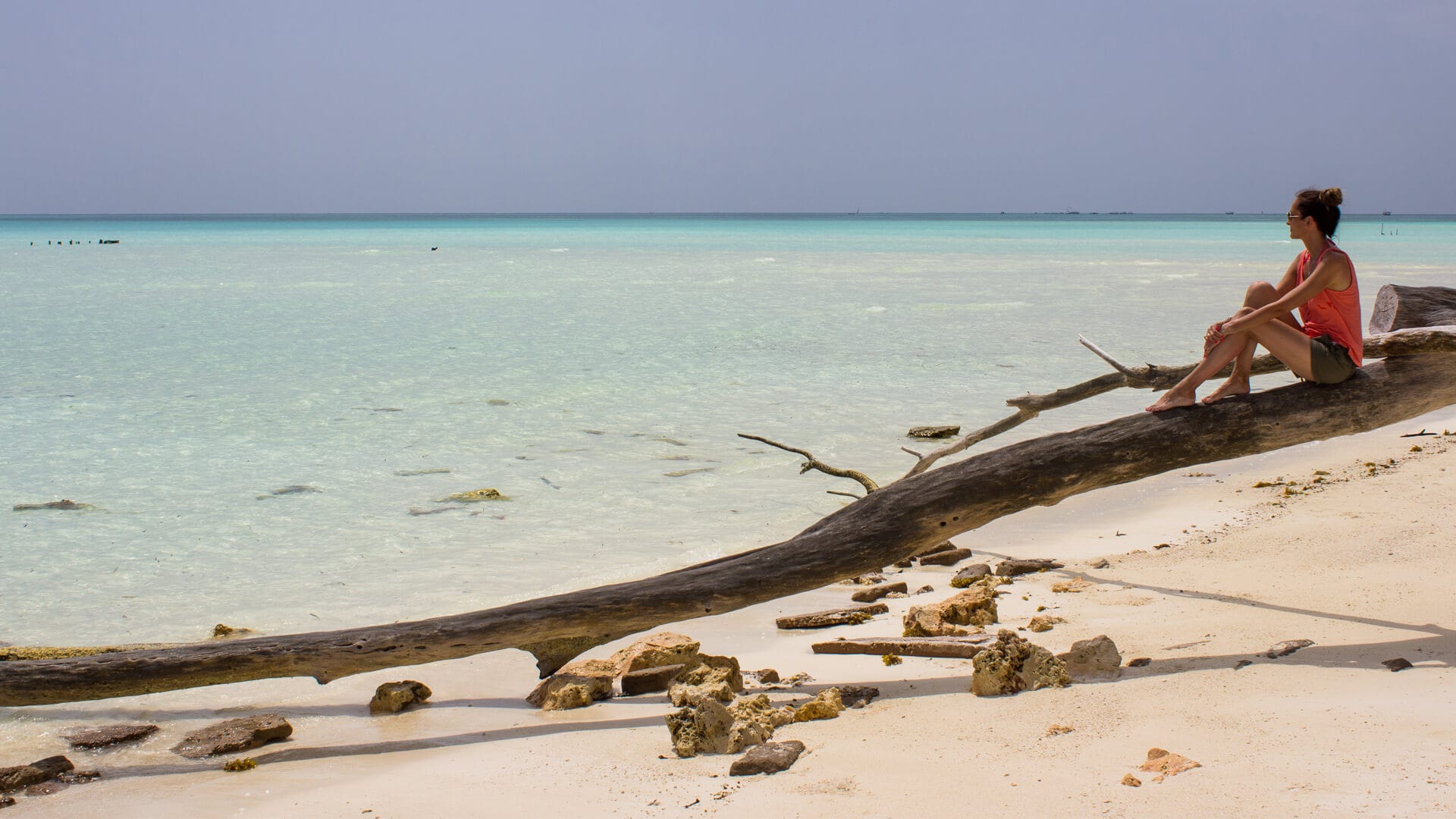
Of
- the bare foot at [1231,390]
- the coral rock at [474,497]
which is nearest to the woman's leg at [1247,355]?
the bare foot at [1231,390]

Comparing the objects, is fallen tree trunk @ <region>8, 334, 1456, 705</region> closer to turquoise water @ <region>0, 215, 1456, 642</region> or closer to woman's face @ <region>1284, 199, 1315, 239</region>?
woman's face @ <region>1284, 199, 1315, 239</region>

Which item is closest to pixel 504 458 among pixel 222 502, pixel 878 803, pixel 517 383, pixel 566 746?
pixel 222 502

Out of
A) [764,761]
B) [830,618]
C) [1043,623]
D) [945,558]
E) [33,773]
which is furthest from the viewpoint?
[945,558]

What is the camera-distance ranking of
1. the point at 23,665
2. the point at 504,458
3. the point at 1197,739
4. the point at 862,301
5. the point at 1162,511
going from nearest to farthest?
1. the point at 1197,739
2. the point at 23,665
3. the point at 1162,511
4. the point at 504,458
5. the point at 862,301

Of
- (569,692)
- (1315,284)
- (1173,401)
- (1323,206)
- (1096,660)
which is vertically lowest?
(569,692)

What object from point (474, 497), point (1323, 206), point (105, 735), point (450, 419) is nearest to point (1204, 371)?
point (1323, 206)

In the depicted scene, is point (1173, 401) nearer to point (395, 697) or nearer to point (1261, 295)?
point (1261, 295)

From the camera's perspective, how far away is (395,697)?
4.57 metres

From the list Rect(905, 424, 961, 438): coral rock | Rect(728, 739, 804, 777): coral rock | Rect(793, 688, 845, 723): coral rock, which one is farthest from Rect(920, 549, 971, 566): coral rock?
Rect(905, 424, 961, 438): coral rock

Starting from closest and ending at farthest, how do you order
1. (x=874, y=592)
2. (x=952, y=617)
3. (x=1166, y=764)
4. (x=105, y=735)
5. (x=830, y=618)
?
1. (x=1166, y=764)
2. (x=105, y=735)
3. (x=952, y=617)
4. (x=830, y=618)
5. (x=874, y=592)

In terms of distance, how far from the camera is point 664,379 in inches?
560

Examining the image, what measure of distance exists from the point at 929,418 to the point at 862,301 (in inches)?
580

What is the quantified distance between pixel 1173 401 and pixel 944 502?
1043 mm

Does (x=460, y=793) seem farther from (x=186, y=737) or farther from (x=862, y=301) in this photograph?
(x=862, y=301)
